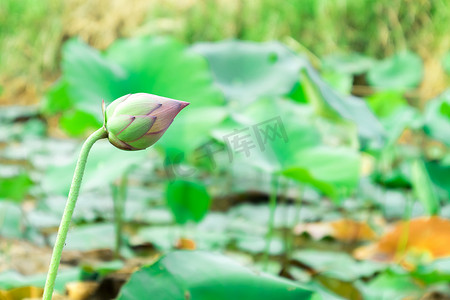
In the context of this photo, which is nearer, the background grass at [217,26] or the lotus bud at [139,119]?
the lotus bud at [139,119]

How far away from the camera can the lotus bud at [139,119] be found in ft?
0.73

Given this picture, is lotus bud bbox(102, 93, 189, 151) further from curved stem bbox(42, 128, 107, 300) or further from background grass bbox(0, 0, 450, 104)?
background grass bbox(0, 0, 450, 104)

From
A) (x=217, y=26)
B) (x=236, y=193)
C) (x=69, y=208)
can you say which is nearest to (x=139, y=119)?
(x=69, y=208)

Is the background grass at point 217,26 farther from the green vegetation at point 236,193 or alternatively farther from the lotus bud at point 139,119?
the lotus bud at point 139,119

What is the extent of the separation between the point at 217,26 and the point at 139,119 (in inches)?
119

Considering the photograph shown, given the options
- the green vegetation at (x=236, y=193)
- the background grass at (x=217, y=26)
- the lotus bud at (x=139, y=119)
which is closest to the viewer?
the lotus bud at (x=139, y=119)

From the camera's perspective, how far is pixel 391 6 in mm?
2762

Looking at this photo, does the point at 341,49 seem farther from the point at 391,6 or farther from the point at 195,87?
the point at 195,87

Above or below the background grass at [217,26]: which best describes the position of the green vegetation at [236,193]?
below

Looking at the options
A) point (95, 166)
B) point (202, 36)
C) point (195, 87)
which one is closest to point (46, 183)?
point (95, 166)

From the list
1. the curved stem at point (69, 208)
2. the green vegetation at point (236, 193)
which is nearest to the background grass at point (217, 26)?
the green vegetation at point (236, 193)

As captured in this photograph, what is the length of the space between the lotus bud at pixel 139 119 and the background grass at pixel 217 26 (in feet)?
7.45

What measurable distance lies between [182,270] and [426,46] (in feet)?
8.58

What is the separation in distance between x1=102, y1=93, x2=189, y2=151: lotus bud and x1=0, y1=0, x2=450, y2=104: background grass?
7.45ft
